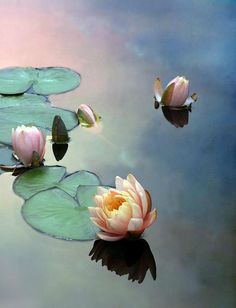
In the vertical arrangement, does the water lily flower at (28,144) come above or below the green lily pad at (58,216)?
above

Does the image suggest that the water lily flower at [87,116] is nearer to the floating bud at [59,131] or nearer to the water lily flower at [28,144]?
the floating bud at [59,131]

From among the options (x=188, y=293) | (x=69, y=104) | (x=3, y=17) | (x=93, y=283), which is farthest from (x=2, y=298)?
(x=3, y=17)

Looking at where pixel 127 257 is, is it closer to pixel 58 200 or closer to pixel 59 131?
pixel 58 200

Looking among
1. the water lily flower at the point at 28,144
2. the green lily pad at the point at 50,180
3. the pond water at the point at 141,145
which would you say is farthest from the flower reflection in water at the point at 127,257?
the water lily flower at the point at 28,144

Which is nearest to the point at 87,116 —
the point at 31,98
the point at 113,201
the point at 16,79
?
the point at 31,98

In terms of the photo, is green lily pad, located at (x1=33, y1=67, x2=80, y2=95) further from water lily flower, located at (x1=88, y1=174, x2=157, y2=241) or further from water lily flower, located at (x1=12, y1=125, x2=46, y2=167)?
water lily flower, located at (x1=88, y1=174, x2=157, y2=241)

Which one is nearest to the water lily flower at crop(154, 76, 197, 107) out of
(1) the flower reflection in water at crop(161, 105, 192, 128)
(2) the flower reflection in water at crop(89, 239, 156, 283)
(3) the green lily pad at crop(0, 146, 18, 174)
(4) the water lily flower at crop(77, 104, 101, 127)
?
(1) the flower reflection in water at crop(161, 105, 192, 128)
